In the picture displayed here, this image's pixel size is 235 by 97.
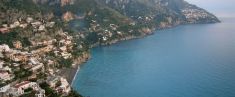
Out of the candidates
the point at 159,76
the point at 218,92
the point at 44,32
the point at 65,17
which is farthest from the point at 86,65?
the point at 65,17

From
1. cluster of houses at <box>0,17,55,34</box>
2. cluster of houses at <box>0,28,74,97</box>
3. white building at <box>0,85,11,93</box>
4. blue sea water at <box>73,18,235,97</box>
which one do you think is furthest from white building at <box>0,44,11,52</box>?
white building at <box>0,85,11,93</box>

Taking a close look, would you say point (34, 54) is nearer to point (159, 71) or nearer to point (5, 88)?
point (5, 88)

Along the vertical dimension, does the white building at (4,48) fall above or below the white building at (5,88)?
above

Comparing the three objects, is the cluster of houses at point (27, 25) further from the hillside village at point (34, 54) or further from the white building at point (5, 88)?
the white building at point (5, 88)

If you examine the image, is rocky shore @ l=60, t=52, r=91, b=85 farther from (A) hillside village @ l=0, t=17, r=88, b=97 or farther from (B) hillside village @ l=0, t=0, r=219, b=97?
(A) hillside village @ l=0, t=17, r=88, b=97

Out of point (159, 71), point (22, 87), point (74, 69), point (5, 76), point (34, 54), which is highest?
point (34, 54)

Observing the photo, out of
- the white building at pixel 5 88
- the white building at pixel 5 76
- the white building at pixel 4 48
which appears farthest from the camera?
the white building at pixel 4 48

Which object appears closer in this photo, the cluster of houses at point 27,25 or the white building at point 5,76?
the white building at point 5,76

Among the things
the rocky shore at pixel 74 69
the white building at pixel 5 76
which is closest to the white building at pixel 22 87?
the white building at pixel 5 76

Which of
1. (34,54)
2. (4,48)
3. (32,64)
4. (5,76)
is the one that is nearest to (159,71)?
(34,54)
